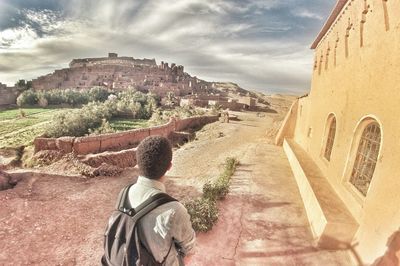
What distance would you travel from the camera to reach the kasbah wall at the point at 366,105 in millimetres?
3881

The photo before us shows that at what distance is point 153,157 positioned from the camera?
2027 millimetres

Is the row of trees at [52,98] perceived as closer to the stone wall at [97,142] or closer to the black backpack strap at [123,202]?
the stone wall at [97,142]

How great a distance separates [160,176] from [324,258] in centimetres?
402

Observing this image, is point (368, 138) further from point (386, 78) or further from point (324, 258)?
point (324, 258)

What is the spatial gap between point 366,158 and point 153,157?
4.65m

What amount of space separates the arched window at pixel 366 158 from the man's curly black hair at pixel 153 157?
4154 millimetres

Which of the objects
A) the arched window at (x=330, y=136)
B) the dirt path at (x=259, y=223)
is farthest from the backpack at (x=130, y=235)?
the arched window at (x=330, y=136)

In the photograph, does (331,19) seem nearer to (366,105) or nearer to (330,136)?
(330,136)

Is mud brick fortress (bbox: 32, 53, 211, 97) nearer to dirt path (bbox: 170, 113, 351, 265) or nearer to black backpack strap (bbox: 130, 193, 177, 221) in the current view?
dirt path (bbox: 170, 113, 351, 265)

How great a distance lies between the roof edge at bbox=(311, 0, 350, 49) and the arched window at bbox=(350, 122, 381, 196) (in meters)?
3.99

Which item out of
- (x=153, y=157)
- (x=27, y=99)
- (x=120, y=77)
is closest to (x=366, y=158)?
(x=153, y=157)

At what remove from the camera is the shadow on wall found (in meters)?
3.39

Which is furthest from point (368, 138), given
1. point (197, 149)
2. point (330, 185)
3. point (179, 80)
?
point (179, 80)

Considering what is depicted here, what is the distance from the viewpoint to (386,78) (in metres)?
4.32
